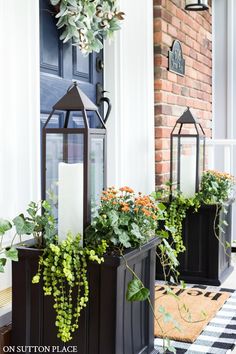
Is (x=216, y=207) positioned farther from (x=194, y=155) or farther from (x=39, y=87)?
(x=39, y=87)

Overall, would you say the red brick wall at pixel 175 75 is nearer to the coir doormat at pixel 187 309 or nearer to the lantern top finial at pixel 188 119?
the lantern top finial at pixel 188 119

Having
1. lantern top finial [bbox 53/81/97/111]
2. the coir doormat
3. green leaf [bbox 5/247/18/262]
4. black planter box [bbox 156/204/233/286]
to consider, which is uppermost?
lantern top finial [bbox 53/81/97/111]

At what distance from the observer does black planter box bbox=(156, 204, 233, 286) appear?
324cm

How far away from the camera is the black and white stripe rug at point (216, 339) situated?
2.29 m

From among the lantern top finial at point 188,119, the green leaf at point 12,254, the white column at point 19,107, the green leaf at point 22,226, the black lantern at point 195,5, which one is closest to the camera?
the green leaf at point 12,254

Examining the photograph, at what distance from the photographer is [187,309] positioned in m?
2.32

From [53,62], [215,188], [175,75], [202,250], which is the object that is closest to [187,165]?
[215,188]

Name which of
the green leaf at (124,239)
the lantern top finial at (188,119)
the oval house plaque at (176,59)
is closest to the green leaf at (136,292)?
the green leaf at (124,239)

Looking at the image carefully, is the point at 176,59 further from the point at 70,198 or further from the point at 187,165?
the point at 70,198

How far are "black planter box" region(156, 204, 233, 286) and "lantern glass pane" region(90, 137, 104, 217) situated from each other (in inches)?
50.7

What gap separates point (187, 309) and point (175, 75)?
2096 mm

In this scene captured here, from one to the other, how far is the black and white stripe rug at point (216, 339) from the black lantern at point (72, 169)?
0.73 metres

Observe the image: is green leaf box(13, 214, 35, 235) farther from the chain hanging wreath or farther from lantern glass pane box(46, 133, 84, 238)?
the chain hanging wreath

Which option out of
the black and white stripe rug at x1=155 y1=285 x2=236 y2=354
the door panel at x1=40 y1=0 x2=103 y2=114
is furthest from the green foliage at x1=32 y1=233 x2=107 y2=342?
the door panel at x1=40 y1=0 x2=103 y2=114
